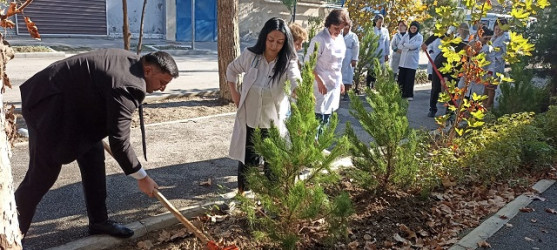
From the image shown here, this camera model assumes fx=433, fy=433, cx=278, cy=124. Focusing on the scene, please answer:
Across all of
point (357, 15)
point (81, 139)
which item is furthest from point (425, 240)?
point (357, 15)

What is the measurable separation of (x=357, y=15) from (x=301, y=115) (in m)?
9.18

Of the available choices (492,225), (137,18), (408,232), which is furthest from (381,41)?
(137,18)

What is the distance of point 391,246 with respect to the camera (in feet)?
11.0

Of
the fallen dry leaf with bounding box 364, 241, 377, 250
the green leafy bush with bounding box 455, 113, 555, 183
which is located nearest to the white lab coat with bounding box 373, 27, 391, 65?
the green leafy bush with bounding box 455, 113, 555, 183

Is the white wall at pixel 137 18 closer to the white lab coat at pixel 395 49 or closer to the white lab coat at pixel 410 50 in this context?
the white lab coat at pixel 395 49

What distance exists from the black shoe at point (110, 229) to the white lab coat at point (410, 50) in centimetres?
753

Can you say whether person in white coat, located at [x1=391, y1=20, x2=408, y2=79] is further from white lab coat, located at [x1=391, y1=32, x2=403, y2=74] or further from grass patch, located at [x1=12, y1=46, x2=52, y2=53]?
grass patch, located at [x1=12, y1=46, x2=52, y2=53]

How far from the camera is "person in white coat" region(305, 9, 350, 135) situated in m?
4.72

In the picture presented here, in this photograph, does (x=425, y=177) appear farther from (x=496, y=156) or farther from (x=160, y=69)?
(x=160, y=69)

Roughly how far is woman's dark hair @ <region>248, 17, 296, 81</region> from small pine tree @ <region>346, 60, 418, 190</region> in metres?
0.73

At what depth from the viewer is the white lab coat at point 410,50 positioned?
9203 millimetres

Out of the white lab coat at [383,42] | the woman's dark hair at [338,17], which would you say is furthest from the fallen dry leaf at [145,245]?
the white lab coat at [383,42]

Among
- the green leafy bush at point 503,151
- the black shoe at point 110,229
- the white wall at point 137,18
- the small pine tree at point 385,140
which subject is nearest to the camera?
the black shoe at point 110,229

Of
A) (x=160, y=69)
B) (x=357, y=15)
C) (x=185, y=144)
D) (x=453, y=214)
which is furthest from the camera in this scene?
(x=357, y=15)
